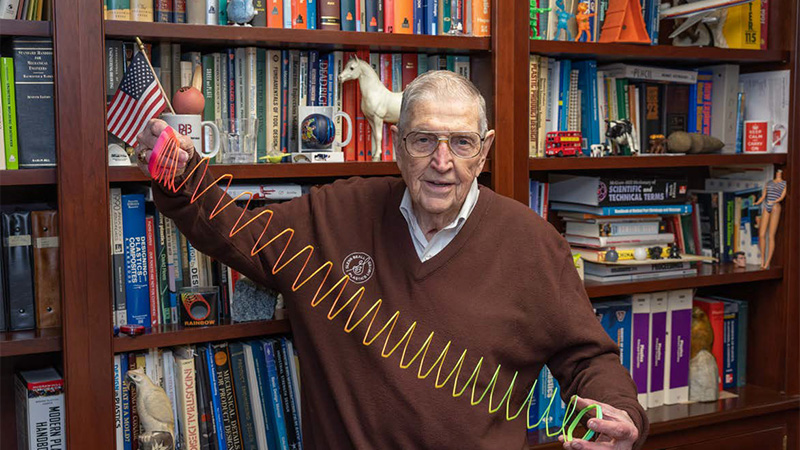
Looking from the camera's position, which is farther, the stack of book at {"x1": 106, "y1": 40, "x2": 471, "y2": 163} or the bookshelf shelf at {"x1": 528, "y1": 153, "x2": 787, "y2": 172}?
the bookshelf shelf at {"x1": 528, "y1": 153, "x2": 787, "y2": 172}

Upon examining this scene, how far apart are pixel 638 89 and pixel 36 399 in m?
1.92

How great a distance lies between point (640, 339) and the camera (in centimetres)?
255

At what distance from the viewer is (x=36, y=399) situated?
5.90ft

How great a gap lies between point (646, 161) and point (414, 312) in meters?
1.05

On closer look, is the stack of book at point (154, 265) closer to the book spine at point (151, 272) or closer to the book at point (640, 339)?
the book spine at point (151, 272)

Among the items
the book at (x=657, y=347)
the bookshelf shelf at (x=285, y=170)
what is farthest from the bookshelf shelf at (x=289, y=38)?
the book at (x=657, y=347)

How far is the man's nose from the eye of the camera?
5.63 ft

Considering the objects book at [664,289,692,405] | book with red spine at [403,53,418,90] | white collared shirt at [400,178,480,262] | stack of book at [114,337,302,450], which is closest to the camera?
white collared shirt at [400,178,480,262]

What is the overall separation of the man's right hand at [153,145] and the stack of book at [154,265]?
12.7 inches

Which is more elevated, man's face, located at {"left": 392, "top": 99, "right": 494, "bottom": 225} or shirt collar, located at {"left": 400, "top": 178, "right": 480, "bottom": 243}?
man's face, located at {"left": 392, "top": 99, "right": 494, "bottom": 225}

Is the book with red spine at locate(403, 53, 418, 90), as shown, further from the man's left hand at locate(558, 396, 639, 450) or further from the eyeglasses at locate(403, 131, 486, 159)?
the man's left hand at locate(558, 396, 639, 450)

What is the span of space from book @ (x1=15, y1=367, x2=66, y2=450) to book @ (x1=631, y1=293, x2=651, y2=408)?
164 cm

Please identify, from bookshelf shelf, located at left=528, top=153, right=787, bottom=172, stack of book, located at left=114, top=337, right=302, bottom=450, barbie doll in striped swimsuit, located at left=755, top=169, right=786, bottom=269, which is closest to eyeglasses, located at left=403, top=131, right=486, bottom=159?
bookshelf shelf, located at left=528, top=153, right=787, bottom=172

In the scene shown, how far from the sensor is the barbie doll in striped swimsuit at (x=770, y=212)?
2.59 meters
